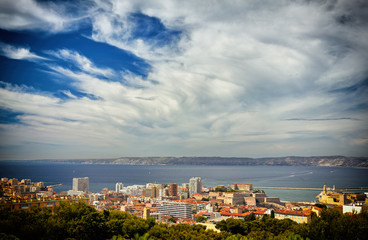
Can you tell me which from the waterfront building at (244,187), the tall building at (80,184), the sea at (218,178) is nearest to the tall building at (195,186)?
the waterfront building at (244,187)

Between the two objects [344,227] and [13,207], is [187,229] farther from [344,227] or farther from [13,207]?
[13,207]

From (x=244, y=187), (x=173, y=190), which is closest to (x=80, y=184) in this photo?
(x=173, y=190)

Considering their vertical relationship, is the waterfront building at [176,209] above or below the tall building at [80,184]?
below

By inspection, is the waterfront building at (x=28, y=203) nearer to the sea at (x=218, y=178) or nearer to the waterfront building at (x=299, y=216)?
the waterfront building at (x=299, y=216)

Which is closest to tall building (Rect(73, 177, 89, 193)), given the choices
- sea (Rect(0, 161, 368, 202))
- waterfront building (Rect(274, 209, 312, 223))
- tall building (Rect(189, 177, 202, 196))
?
sea (Rect(0, 161, 368, 202))

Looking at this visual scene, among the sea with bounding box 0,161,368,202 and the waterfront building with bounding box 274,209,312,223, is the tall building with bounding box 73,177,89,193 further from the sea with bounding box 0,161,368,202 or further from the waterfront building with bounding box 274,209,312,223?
the waterfront building with bounding box 274,209,312,223

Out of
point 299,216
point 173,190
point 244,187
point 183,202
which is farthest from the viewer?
point 244,187

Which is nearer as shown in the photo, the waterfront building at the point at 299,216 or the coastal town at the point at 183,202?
the coastal town at the point at 183,202

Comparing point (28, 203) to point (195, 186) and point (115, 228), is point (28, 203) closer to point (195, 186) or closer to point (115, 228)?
point (115, 228)
